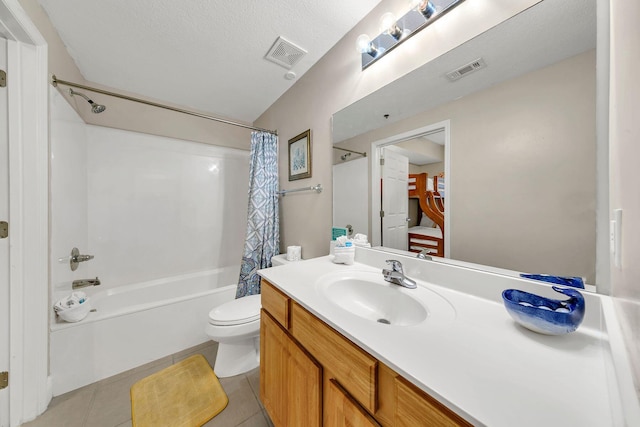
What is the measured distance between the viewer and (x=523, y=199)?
704mm

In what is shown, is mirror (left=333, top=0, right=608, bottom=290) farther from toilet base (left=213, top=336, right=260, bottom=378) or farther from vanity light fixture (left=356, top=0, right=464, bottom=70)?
toilet base (left=213, top=336, right=260, bottom=378)

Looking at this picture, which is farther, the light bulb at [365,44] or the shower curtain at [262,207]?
the shower curtain at [262,207]

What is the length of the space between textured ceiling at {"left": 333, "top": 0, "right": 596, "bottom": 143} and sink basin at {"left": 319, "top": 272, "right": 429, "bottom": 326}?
0.84 metres

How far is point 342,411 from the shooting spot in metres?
0.59

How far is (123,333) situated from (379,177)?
6.68 ft

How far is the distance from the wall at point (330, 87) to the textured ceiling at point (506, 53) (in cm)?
4

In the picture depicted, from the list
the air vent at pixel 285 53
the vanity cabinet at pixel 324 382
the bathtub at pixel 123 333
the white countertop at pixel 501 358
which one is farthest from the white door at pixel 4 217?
the white countertop at pixel 501 358

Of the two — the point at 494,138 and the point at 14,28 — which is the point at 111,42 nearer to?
the point at 14,28

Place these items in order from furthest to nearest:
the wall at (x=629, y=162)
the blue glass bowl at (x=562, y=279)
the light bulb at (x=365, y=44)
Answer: the light bulb at (x=365, y=44) → the blue glass bowl at (x=562, y=279) → the wall at (x=629, y=162)

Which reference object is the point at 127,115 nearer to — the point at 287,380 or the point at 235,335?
the point at 235,335

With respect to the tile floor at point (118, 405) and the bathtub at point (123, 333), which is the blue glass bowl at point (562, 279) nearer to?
the tile floor at point (118, 405)

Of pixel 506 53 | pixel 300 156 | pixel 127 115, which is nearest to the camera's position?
pixel 506 53

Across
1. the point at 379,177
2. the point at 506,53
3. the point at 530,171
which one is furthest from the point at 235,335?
the point at 506,53

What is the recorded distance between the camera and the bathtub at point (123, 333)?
49.6 inches
